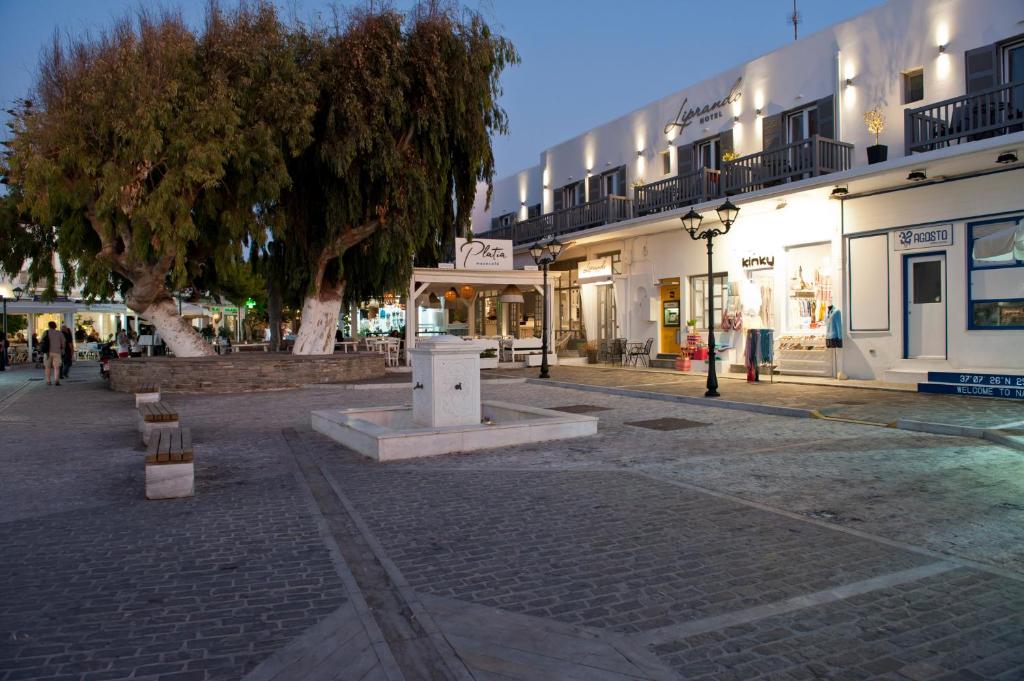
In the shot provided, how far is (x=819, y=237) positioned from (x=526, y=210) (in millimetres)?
18185

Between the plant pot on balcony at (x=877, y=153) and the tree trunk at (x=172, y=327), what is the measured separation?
16392 mm

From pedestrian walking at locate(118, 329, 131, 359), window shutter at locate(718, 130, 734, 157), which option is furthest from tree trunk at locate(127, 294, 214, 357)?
window shutter at locate(718, 130, 734, 157)

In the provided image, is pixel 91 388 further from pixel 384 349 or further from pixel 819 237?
pixel 819 237

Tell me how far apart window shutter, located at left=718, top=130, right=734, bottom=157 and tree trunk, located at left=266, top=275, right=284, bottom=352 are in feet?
45.0

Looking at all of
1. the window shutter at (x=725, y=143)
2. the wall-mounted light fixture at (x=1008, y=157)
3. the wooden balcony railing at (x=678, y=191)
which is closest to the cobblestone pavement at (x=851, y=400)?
the wall-mounted light fixture at (x=1008, y=157)

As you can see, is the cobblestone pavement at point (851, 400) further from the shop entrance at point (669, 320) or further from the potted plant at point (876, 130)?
the potted plant at point (876, 130)

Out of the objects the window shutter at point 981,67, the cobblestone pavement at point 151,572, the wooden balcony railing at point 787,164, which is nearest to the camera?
the cobblestone pavement at point 151,572

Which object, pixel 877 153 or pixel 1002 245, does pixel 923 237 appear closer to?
pixel 1002 245

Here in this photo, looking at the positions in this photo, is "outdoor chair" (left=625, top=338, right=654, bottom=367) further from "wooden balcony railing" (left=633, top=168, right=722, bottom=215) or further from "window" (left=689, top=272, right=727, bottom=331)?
"wooden balcony railing" (left=633, top=168, right=722, bottom=215)

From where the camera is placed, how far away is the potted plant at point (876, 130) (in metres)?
15.4

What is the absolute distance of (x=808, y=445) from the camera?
8930mm

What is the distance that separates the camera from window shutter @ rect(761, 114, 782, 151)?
1928cm

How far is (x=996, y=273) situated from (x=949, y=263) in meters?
0.90

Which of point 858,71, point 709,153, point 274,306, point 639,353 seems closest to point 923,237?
point 858,71
